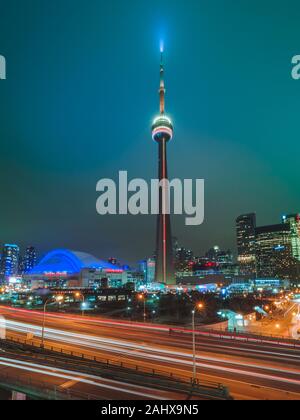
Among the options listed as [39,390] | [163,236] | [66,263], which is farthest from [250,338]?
[66,263]

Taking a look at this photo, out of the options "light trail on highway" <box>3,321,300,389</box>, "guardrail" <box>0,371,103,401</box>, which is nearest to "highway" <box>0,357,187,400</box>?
"guardrail" <box>0,371,103,401</box>

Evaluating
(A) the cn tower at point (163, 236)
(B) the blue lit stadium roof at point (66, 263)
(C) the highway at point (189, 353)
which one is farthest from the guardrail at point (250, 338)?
(B) the blue lit stadium roof at point (66, 263)

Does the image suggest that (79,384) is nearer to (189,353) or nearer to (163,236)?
(189,353)

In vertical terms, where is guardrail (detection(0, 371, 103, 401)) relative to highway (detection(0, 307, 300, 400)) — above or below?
above

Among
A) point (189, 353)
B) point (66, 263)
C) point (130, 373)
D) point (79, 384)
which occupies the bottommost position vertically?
point (189, 353)

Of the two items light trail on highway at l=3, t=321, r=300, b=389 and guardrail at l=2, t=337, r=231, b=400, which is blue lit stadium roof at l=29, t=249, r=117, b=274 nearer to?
light trail on highway at l=3, t=321, r=300, b=389

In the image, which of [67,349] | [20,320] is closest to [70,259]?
[20,320]
